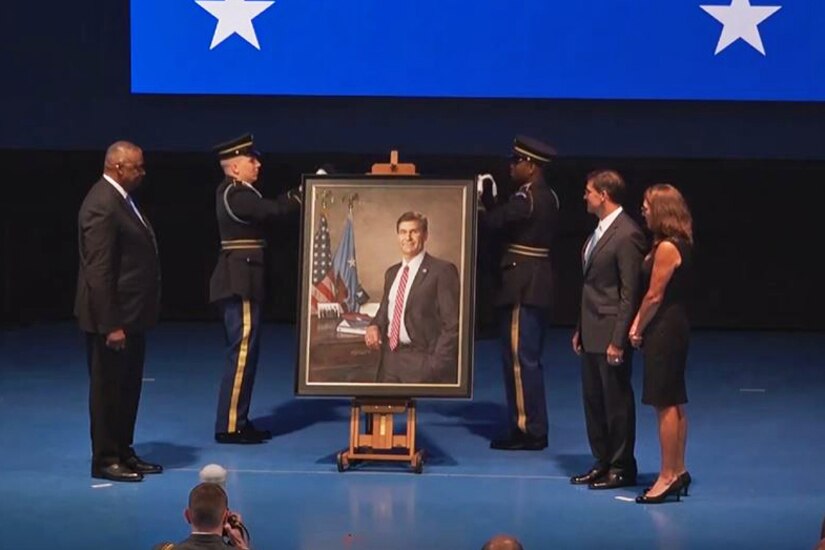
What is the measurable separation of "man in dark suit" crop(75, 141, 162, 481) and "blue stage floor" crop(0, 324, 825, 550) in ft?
0.68

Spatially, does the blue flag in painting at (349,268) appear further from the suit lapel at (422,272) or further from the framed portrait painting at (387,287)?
the suit lapel at (422,272)

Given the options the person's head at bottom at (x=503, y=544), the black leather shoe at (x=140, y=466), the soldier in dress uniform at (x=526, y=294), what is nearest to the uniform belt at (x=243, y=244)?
the soldier in dress uniform at (x=526, y=294)

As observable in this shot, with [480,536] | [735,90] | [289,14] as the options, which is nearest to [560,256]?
[735,90]

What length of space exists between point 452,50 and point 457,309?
2820 mm

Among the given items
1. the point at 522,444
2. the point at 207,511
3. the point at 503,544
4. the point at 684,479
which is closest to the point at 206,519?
the point at 207,511

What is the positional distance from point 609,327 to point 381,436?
1.18 metres

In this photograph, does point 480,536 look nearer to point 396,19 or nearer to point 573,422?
→ point 573,422

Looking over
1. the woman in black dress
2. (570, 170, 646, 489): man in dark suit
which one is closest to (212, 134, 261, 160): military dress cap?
(570, 170, 646, 489): man in dark suit

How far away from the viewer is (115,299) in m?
6.82

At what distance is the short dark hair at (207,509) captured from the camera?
4.01 meters

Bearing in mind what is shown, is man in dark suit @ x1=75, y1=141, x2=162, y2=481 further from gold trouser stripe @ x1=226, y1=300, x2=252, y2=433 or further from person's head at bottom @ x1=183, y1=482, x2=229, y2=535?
person's head at bottom @ x1=183, y1=482, x2=229, y2=535

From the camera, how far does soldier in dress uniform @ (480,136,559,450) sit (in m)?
7.69

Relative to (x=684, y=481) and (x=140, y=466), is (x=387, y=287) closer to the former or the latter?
(x=140, y=466)

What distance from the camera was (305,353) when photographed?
733cm
